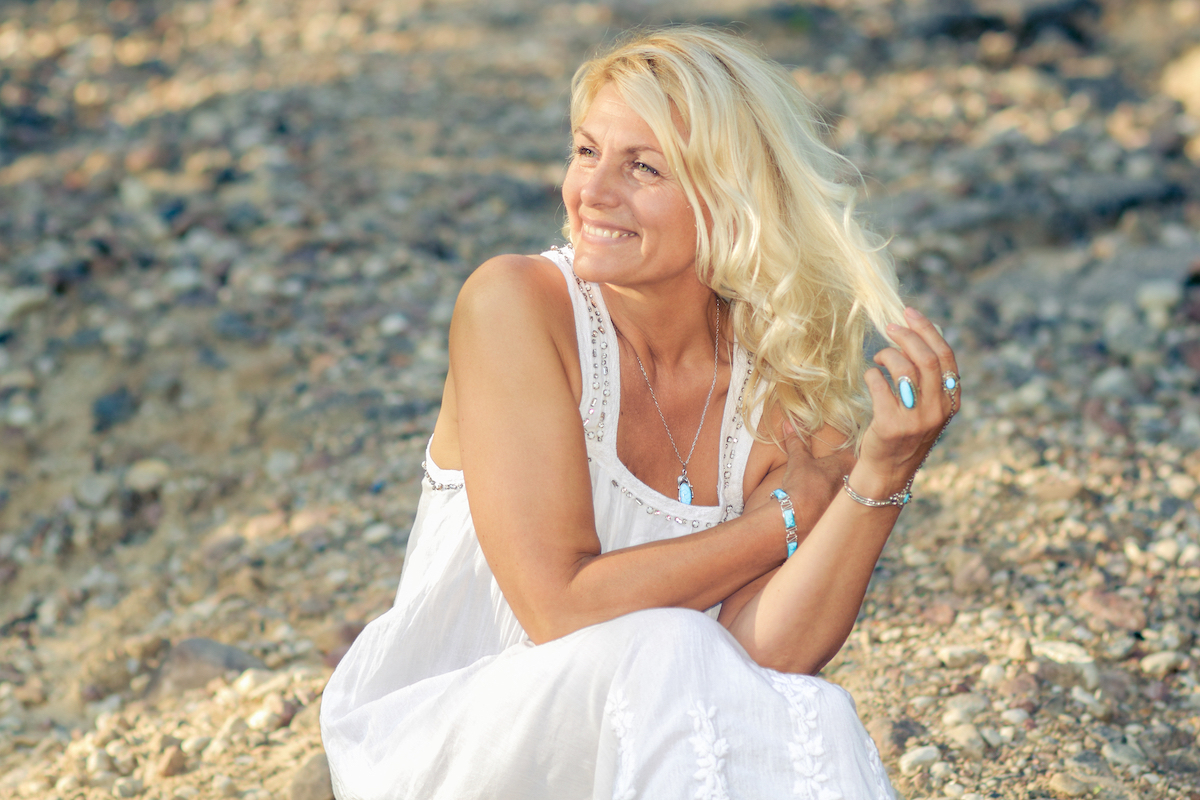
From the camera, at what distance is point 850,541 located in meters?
2.44

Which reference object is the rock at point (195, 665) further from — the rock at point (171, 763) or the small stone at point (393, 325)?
the small stone at point (393, 325)

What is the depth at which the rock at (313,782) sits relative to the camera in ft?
9.71

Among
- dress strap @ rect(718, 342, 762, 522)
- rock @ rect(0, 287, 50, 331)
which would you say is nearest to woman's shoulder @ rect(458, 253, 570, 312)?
dress strap @ rect(718, 342, 762, 522)

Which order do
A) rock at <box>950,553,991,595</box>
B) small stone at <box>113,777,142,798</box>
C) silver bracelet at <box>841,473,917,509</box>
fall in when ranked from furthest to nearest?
rock at <box>950,553,991,595</box>
small stone at <box>113,777,142,798</box>
silver bracelet at <box>841,473,917,509</box>

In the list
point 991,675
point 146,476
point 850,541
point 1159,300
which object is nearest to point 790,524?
point 850,541

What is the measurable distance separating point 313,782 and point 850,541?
1540mm

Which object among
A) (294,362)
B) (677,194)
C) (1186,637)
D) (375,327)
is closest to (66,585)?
(294,362)

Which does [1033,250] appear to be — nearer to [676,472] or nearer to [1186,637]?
[1186,637]

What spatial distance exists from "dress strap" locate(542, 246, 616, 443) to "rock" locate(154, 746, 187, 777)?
5.03ft

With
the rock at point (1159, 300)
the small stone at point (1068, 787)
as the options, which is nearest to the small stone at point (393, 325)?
the small stone at point (1068, 787)

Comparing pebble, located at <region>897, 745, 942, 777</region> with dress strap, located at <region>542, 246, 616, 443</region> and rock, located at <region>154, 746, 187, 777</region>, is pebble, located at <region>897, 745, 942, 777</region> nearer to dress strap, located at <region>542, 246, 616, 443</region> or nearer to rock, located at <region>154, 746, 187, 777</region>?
dress strap, located at <region>542, 246, 616, 443</region>

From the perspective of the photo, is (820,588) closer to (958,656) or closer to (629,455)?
(629,455)

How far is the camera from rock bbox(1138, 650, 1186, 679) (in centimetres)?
326

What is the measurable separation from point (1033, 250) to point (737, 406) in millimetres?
4142
